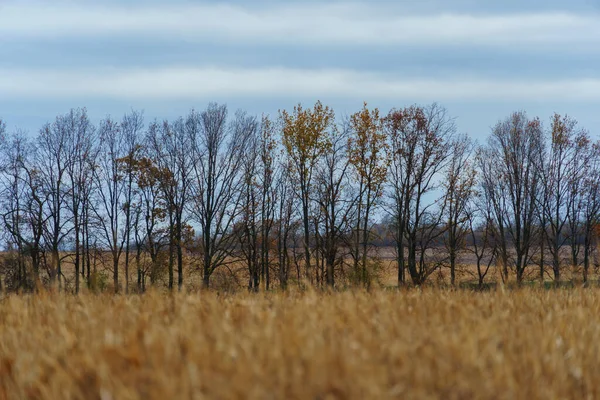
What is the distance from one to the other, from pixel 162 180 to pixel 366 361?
54937mm

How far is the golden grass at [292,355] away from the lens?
3.30 metres

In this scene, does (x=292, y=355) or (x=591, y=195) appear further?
(x=591, y=195)

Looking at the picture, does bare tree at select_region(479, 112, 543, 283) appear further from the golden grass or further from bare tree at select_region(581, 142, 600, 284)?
the golden grass

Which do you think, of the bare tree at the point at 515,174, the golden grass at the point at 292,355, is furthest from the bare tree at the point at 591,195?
the golden grass at the point at 292,355

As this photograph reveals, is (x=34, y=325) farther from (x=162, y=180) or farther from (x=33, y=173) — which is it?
(x=33, y=173)

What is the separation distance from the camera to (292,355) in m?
3.62

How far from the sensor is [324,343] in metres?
3.87

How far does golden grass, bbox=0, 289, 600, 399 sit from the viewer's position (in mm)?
3301

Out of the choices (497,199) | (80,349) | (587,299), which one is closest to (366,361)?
(80,349)

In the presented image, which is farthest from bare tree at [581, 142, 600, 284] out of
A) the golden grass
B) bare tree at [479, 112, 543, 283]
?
the golden grass

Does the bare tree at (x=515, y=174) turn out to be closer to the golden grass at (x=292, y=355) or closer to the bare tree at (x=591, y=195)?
the bare tree at (x=591, y=195)

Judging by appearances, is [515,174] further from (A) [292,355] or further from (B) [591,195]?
(A) [292,355]

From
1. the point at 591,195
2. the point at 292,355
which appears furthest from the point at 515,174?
the point at 292,355

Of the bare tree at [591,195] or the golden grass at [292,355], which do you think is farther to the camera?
the bare tree at [591,195]
